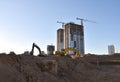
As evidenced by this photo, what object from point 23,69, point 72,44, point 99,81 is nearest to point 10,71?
point 23,69

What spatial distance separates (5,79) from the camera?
11.1 m

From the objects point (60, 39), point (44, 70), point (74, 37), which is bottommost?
point (44, 70)

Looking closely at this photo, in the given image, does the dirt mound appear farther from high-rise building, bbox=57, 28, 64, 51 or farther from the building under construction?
high-rise building, bbox=57, 28, 64, 51

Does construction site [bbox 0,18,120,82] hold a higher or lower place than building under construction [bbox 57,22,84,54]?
lower

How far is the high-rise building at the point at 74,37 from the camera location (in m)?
78.4

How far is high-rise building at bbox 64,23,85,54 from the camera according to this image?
78438 millimetres

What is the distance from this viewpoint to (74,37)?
78625 millimetres

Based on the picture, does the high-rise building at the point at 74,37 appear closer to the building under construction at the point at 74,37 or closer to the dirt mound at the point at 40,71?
the building under construction at the point at 74,37

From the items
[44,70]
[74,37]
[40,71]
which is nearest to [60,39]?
[74,37]

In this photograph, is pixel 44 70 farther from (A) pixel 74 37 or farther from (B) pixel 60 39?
(B) pixel 60 39

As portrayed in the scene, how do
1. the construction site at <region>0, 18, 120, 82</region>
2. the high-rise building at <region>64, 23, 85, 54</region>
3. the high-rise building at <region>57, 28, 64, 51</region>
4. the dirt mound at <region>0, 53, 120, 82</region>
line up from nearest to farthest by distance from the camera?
the dirt mound at <region>0, 53, 120, 82</region> < the construction site at <region>0, 18, 120, 82</region> < the high-rise building at <region>64, 23, 85, 54</region> < the high-rise building at <region>57, 28, 64, 51</region>

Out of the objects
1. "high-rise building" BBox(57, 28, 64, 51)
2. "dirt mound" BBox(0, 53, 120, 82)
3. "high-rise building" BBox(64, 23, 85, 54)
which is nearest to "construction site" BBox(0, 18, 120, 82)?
"dirt mound" BBox(0, 53, 120, 82)

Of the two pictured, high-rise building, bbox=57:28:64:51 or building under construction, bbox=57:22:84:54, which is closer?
building under construction, bbox=57:22:84:54

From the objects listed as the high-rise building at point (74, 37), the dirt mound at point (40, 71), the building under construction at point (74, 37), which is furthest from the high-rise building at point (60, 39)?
the dirt mound at point (40, 71)
